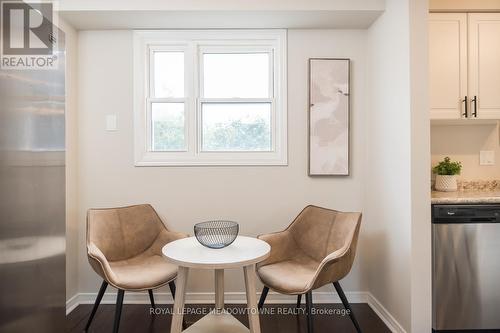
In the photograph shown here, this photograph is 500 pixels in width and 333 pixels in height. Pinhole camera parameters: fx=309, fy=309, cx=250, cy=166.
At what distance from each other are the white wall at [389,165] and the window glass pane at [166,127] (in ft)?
5.43

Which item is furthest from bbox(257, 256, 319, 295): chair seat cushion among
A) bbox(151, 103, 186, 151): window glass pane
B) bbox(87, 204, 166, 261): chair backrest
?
bbox(151, 103, 186, 151): window glass pane

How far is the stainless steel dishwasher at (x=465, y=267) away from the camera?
6.59 feet

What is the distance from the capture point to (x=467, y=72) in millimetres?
2357

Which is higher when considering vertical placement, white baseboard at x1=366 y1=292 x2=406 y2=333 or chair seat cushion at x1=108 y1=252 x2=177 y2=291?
chair seat cushion at x1=108 y1=252 x2=177 y2=291

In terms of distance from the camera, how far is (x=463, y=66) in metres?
2.35

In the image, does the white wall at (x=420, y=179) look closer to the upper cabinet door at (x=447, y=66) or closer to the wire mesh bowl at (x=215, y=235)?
the upper cabinet door at (x=447, y=66)

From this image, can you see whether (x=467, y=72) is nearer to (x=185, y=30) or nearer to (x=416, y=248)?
(x=416, y=248)

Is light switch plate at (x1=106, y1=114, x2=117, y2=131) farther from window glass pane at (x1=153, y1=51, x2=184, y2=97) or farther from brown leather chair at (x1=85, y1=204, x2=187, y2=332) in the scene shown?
brown leather chair at (x1=85, y1=204, x2=187, y2=332)

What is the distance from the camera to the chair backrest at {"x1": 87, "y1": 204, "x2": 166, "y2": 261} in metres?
2.32

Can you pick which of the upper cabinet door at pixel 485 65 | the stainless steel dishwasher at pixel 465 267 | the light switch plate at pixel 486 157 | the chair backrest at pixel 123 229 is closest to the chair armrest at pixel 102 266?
the chair backrest at pixel 123 229

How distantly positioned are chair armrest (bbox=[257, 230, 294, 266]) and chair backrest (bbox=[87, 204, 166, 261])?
889 mm

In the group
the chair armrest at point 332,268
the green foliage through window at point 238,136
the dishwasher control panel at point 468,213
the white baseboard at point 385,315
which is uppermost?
the green foliage through window at point 238,136

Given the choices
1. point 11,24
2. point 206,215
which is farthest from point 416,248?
point 11,24

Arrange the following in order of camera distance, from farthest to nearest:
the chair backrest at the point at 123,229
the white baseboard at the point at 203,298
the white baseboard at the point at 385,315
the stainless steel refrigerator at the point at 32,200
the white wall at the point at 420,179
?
the white baseboard at the point at 203,298 < the chair backrest at the point at 123,229 < the white baseboard at the point at 385,315 < the white wall at the point at 420,179 < the stainless steel refrigerator at the point at 32,200
